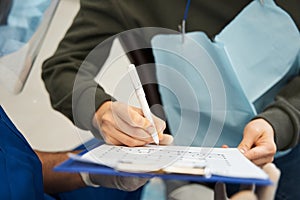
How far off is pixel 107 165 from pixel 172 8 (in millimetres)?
537

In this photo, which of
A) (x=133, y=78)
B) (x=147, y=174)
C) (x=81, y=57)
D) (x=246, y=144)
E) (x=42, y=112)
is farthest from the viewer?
(x=42, y=112)

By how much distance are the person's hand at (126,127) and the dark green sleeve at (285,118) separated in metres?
0.23

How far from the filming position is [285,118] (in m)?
0.83

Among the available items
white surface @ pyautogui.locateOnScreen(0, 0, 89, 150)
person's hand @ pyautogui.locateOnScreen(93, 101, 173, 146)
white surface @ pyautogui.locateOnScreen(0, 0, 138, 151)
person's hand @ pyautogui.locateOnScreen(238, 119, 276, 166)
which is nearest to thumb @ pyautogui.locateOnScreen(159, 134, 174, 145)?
person's hand @ pyautogui.locateOnScreen(93, 101, 173, 146)

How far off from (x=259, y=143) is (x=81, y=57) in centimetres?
41

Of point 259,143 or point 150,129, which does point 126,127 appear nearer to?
point 150,129

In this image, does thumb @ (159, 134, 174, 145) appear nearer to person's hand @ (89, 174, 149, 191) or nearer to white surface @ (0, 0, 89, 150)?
person's hand @ (89, 174, 149, 191)

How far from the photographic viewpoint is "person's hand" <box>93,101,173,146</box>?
0.64m

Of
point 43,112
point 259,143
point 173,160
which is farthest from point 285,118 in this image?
point 43,112

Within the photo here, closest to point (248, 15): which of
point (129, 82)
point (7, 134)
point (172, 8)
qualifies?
point (172, 8)

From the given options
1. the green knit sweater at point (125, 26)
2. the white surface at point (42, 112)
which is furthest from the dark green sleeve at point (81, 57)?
the white surface at point (42, 112)

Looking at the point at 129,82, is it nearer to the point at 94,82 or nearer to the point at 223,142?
the point at 94,82

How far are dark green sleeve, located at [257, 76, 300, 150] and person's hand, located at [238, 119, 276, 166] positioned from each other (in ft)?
0.08

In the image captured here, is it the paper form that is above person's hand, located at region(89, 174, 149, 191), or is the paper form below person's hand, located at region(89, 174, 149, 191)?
above
